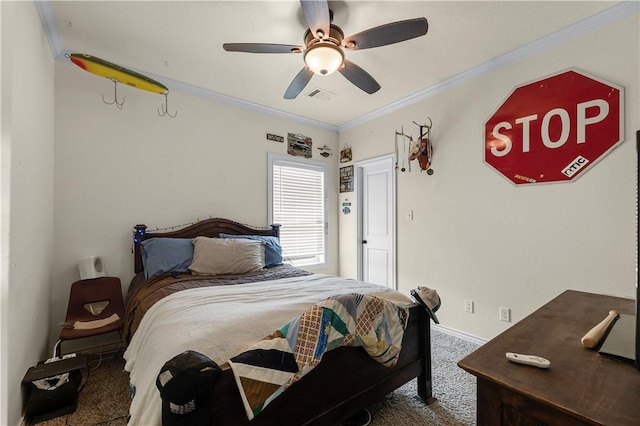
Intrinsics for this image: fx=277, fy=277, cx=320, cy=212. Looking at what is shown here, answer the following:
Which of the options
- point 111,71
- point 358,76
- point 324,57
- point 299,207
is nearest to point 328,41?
point 324,57

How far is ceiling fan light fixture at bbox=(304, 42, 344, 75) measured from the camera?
6.32 feet

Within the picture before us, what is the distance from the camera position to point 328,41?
196 centimetres

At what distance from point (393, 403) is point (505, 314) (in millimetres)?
1472

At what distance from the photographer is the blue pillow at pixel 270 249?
314 cm

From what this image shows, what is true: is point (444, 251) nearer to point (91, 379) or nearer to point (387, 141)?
point (387, 141)

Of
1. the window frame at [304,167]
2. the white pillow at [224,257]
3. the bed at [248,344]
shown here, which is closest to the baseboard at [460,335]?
the bed at [248,344]

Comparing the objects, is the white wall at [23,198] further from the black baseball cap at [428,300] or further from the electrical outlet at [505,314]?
the electrical outlet at [505,314]

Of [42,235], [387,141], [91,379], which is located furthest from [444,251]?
[42,235]

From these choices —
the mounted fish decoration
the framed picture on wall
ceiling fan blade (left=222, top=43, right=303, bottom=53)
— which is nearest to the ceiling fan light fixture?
ceiling fan blade (left=222, top=43, right=303, bottom=53)

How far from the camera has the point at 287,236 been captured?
13.1ft

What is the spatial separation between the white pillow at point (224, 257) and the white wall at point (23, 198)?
1.09 metres

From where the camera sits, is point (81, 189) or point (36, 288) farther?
point (81, 189)

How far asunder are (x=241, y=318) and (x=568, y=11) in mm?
3099

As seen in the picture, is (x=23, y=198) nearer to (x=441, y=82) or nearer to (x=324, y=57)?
(x=324, y=57)
